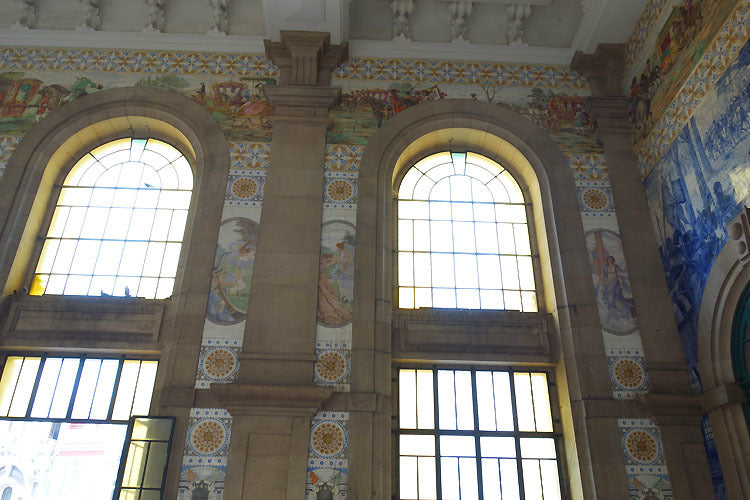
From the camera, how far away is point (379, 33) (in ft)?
36.5

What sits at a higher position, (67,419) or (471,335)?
(471,335)

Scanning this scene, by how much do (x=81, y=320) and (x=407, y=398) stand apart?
498cm

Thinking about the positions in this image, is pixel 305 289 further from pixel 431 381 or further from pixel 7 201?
pixel 7 201

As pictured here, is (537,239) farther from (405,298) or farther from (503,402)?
(503,402)

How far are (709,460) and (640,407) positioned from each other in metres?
1.05

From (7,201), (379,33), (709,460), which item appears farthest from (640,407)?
(7,201)

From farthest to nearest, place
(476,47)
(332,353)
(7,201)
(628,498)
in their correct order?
(476,47)
(7,201)
(332,353)
(628,498)

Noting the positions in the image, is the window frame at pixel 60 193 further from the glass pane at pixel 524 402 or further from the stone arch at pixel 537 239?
the glass pane at pixel 524 402

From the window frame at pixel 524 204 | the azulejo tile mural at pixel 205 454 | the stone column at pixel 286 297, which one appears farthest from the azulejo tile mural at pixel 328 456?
the window frame at pixel 524 204

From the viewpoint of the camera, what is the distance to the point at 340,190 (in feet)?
31.8

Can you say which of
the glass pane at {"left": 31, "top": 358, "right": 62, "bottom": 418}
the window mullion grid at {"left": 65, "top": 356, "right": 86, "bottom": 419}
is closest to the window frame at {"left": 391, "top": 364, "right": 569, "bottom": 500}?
the window mullion grid at {"left": 65, "top": 356, "right": 86, "bottom": 419}

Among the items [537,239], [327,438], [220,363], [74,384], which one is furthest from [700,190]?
[74,384]

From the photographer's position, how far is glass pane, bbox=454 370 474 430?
28.3 feet

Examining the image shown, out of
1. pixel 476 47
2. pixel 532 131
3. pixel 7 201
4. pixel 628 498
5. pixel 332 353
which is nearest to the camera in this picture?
pixel 628 498
